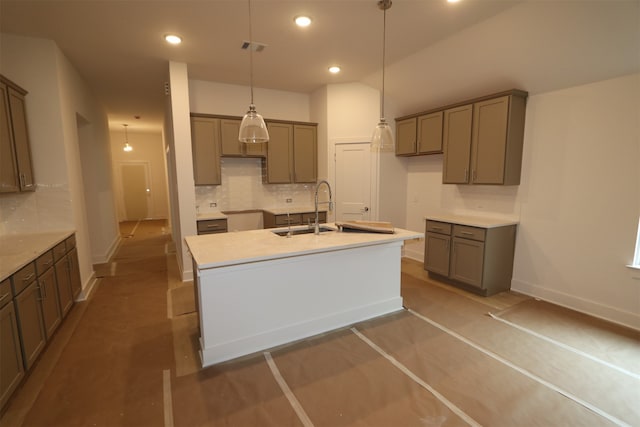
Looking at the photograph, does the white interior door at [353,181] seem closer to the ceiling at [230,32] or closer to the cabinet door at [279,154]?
the cabinet door at [279,154]

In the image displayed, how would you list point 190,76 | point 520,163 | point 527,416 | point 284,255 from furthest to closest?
1. point 190,76
2. point 520,163
3. point 284,255
4. point 527,416

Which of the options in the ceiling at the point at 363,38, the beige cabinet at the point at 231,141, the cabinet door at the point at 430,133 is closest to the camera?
the ceiling at the point at 363,38

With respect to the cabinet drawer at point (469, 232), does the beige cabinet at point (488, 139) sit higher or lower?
higher

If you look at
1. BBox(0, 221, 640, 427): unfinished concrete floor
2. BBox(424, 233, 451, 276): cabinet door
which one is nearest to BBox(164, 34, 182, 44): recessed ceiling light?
BBox(0, 221, 640, 427): unfinished concrete floor

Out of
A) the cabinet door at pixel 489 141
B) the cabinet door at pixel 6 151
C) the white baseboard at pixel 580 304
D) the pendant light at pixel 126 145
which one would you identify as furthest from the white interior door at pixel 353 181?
the pendant light at pixel 126 145

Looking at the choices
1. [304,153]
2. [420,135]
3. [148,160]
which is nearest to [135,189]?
[148,160]

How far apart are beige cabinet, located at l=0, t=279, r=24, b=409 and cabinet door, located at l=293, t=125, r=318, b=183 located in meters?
3.76

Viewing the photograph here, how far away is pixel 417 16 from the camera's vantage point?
9.34ft

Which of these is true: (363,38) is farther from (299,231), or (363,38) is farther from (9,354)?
(9,354)

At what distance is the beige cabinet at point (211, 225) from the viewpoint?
423cm

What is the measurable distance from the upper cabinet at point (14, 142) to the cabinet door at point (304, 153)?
330cm

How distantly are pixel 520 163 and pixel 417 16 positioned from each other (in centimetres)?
211

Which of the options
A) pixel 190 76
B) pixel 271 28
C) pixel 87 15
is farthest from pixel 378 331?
pixel 190 76

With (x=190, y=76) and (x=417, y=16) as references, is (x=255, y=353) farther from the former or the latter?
(x=190, y=76)
